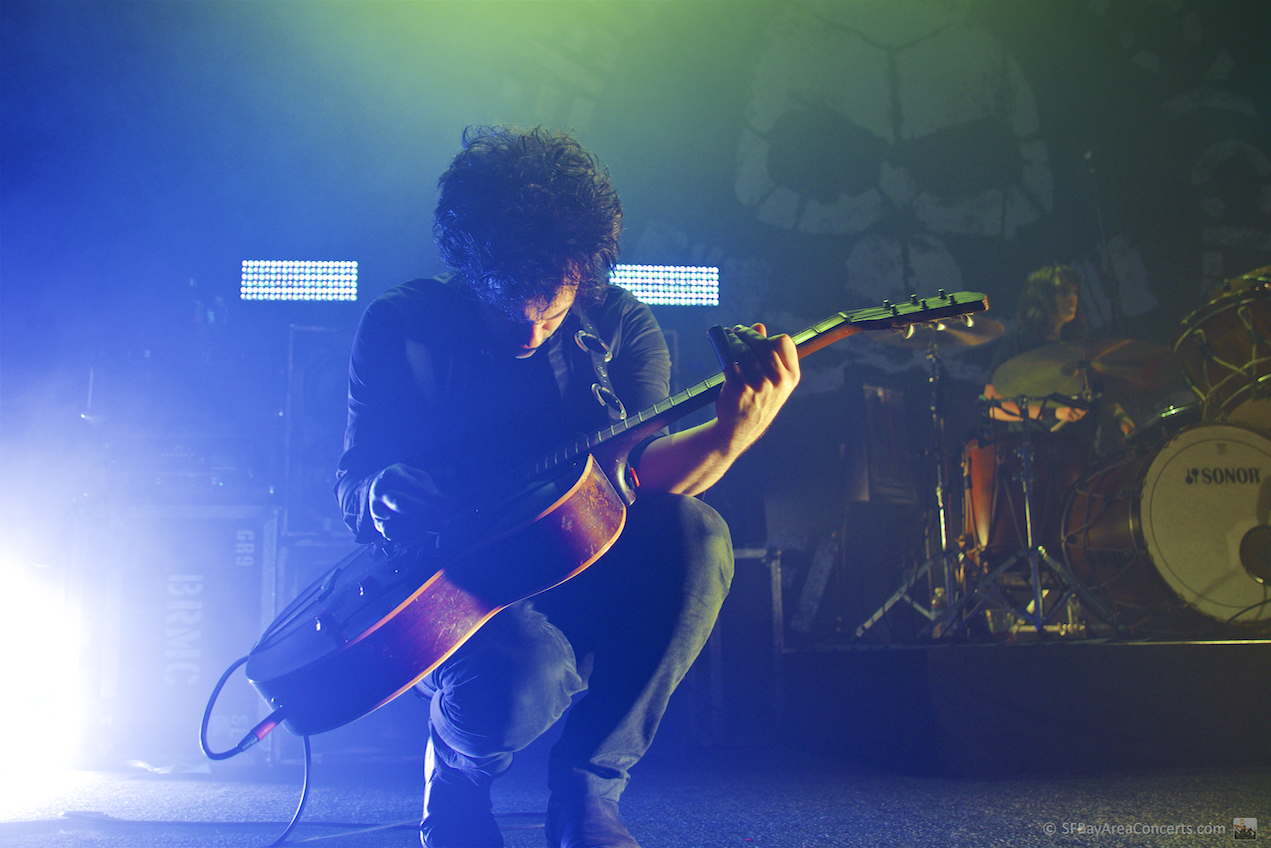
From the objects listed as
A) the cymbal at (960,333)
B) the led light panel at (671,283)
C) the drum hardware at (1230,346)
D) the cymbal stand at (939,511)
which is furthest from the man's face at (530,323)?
the drum hardware at (1230,346)

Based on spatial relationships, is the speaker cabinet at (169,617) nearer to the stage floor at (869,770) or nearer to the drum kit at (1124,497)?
the stage floor at (869,770)

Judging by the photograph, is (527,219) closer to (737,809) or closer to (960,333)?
(737,809)

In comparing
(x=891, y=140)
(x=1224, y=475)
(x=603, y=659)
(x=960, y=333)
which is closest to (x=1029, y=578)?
(x=1224, y=475)

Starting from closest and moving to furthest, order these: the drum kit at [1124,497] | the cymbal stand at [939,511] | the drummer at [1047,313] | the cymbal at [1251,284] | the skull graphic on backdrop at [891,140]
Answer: the drum kit at [1124,497]
the cymbal at [1251,284]
the cymbal stand at [939,511]
the drummer at [1047,313]
the skull graphic on backdrop at [891,140]

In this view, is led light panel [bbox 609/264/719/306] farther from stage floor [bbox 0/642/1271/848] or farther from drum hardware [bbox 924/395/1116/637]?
stage floor [bbox 0/642/1271/848]

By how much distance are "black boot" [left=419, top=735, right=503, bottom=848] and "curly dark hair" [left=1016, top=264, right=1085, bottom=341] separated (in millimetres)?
3534

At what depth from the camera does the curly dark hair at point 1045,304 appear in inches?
145

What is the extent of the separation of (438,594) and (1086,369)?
291 cm

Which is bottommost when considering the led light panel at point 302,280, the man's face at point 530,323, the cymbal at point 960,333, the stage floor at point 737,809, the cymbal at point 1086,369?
the stage floor at point 737,809

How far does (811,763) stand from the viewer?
2.23 metres

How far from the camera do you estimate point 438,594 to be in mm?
1099

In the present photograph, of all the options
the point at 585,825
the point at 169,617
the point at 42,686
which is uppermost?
the point at 169,617

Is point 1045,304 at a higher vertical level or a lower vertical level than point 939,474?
higher

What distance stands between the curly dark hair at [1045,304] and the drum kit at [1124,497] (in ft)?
1.51
